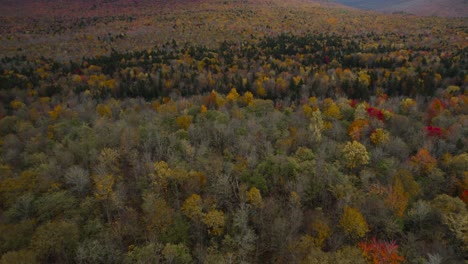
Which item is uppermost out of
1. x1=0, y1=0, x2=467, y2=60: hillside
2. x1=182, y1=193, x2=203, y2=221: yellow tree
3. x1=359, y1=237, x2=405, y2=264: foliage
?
x1=0, y1=0, x2=467, y2=60: hillside

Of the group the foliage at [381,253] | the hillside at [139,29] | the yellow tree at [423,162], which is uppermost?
the hillside at [139,29]

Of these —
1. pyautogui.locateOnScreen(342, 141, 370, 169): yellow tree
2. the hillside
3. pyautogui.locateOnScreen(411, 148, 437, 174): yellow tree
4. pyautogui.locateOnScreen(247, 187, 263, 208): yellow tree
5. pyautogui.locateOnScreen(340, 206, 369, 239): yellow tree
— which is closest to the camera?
pyautogui.locateOnScreen(340, 206, 369, 239): yellow tree

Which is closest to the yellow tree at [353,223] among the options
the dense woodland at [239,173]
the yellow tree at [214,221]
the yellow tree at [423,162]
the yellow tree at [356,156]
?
the dense woodland at [239,173]

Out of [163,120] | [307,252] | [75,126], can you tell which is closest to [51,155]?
[75,126]

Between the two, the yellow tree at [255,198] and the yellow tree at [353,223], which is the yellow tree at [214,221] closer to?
the yellow tree at [255,198]

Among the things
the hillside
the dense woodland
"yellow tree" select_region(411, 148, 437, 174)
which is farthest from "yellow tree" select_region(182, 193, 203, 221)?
the hillside

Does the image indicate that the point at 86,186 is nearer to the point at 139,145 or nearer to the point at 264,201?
the point at 139,145

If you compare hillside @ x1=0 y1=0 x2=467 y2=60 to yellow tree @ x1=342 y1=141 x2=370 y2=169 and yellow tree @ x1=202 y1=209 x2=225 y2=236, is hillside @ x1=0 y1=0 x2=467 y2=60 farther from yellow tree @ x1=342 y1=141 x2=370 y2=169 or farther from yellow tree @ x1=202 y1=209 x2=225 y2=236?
yellow tree @ x1=202 y1=209 x2=225 y2=236

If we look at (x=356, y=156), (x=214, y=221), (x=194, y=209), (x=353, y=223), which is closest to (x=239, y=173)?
(x=194, y=209)
